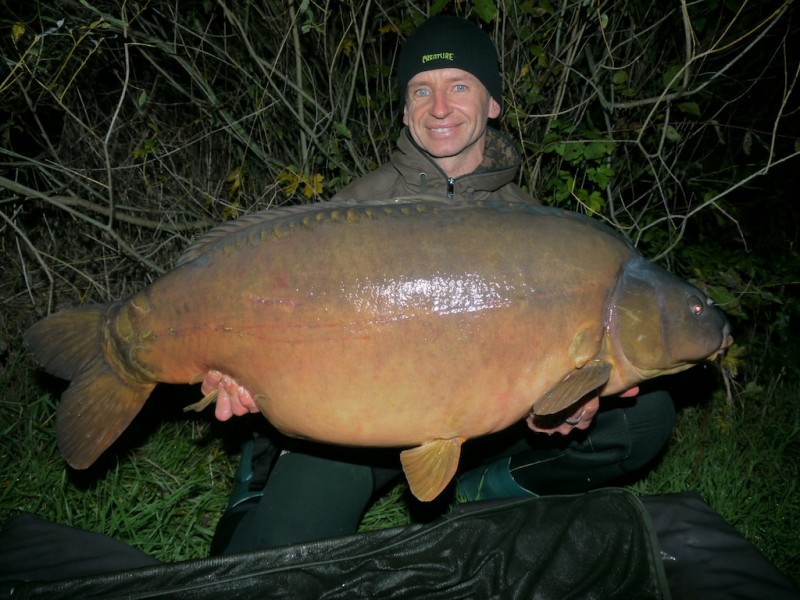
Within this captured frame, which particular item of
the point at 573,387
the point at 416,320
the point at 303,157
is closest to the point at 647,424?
the point at 573,387

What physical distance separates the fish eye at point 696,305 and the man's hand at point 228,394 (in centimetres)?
117

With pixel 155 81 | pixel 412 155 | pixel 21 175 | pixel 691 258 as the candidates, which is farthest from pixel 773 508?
pixel 21 175

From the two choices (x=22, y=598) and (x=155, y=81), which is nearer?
(x=22, y=598)

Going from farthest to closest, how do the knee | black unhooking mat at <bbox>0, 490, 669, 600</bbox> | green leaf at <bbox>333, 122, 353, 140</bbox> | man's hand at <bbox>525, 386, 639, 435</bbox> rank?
green leaf at <bbox>333, 122, 353, 140</bbox>
the knee
man's hand at <bbox>525, 386, 639, 435</bbox>
black unhooking mat at <bbox>0, 490, 669, 600</bbox>

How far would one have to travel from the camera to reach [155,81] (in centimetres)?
265

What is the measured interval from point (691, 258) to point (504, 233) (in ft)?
4.80

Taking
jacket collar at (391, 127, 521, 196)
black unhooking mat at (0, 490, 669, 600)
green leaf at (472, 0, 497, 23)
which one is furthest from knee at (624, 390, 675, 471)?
green leaf at (472, 0, 497, 23)

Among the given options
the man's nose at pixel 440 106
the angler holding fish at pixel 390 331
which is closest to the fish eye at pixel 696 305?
the angler holding fish at pixel 390 331

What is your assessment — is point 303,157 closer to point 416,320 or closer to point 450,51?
point 450,51

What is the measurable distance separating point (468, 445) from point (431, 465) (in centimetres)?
60

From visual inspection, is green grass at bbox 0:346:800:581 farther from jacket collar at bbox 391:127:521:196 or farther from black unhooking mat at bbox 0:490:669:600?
jacket collar at bbox 391:127:521:196

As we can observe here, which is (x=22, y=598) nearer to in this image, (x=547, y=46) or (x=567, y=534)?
(x=567, y=534)

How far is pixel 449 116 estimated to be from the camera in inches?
74.6

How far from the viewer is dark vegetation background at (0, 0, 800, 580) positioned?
2.14 meters
